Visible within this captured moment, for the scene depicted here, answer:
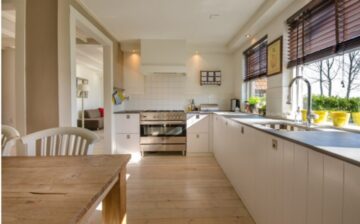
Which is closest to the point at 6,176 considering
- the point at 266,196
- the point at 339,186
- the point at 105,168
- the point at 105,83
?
the point at 105,168

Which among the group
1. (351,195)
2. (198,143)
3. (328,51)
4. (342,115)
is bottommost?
(198,143)

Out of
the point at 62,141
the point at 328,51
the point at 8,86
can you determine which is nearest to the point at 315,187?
the point at 328,51

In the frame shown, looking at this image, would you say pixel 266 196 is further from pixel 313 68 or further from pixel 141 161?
pixel 141 161

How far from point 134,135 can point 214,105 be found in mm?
1771

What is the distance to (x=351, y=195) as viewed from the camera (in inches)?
33.7

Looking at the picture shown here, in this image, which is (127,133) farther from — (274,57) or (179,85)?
(274,57)

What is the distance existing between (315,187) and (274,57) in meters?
2.25

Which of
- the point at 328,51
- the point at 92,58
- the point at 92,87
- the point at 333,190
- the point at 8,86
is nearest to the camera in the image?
the point at 333,190

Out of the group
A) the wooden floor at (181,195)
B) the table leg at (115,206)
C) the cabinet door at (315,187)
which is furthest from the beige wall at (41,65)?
the cabinet door at (315,187)

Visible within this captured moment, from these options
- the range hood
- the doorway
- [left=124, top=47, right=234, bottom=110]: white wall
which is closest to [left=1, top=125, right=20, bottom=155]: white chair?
the doorway

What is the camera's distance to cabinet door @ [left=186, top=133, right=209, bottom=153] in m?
Result: 4.28

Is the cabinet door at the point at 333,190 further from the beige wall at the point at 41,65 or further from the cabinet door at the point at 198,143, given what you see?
the cabinet door at the point at 198,143

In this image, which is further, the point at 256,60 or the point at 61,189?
the point at 256,60

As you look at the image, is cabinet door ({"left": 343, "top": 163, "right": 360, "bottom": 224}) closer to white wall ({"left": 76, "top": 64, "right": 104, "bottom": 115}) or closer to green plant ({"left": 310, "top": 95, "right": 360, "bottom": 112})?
green plant ({"left": 310, "top": 95, "right": 360, "bottom": 112})
